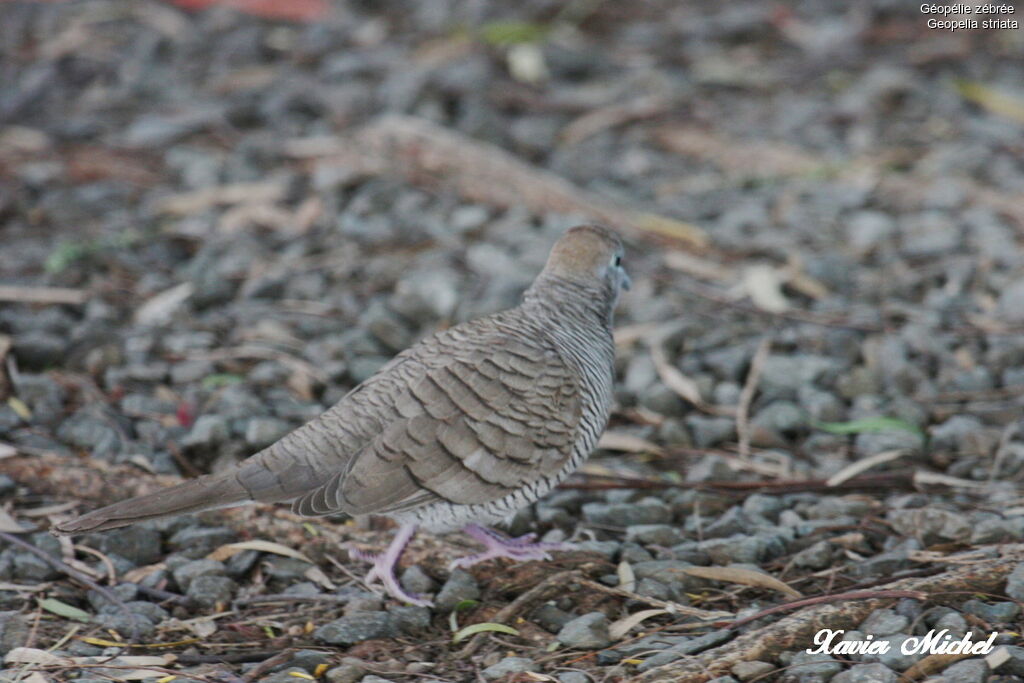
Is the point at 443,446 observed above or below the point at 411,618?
above

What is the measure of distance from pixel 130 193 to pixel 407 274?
1.91 m

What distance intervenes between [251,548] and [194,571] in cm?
20

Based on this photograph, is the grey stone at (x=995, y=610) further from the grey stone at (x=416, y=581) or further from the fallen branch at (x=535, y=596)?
the grey stone at (x=416, y=581)

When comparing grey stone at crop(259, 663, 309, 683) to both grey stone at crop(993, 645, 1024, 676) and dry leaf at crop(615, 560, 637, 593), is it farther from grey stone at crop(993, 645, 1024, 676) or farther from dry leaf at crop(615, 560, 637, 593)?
grey stone at crop(993, 645, 1024, 676)

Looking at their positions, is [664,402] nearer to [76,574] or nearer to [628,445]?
[628,445]

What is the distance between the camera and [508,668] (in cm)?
329

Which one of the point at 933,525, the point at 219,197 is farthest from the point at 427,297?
the point at 933,525

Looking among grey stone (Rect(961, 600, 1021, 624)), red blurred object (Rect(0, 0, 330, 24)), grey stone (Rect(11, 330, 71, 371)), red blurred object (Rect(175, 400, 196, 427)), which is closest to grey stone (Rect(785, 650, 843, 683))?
grey stone (Rect(961, 600, 1021, 624))

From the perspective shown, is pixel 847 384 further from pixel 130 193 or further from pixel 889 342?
pixel 130 193

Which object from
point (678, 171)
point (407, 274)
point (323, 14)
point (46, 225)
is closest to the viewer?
point (407, 274)

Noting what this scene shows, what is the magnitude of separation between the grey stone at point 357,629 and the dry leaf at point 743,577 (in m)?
0.95

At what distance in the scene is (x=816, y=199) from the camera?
6.75 meters

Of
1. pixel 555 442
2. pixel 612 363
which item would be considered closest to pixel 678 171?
pixel 612 363

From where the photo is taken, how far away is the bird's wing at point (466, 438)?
11.7 ft
